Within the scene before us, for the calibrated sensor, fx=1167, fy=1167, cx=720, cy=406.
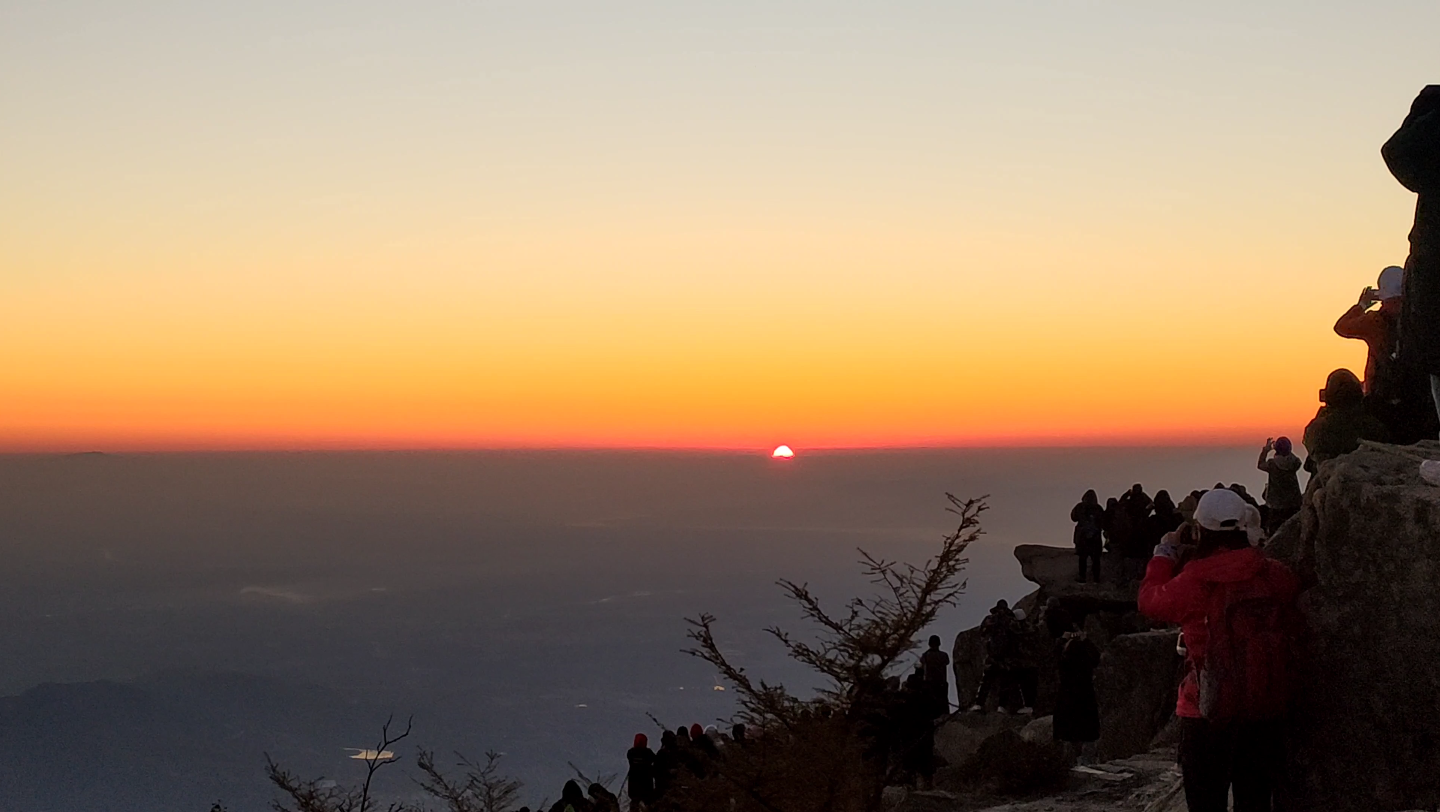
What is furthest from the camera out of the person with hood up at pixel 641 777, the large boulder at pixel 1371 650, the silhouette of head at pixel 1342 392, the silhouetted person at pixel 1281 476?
the person with hood up at pixel 641 777

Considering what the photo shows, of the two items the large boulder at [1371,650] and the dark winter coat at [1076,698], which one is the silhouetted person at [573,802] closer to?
the dark winter coat at [1076,698]

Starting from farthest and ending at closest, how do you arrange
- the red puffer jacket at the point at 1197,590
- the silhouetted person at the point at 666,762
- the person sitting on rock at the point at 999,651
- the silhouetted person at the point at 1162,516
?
the silhouetted person at the point at 1162,516
the person sitting on rock at the point at 999,651
the silhouetted person at the point at 666,762
the red puffer jacket at the point at 1197,590

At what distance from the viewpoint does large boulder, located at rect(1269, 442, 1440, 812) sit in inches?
200

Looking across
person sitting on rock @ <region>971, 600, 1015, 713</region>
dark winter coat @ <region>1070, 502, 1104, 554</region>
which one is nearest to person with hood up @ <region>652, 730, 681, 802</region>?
person sitting on rock @ <region>971, 600, 1015, 713</region>

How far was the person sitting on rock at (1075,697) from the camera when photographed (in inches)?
484

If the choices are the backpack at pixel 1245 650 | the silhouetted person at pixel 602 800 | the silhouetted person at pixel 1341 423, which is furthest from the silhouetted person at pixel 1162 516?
the backpack at pixel 1245 650

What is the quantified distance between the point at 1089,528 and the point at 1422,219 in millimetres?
15871

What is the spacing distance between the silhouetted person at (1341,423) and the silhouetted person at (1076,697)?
5.25m

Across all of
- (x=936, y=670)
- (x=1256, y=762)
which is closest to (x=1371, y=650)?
(x=1256, y=762)

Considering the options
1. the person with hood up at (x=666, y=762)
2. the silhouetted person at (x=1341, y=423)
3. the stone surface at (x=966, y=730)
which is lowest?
the stone surface at (x=966, y=730)

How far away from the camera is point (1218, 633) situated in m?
4.91

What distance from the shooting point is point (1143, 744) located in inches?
498

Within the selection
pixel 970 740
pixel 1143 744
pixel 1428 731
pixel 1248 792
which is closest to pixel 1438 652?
pixel 1428 731

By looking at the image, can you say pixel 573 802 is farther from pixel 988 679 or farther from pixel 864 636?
pixel 988 679
